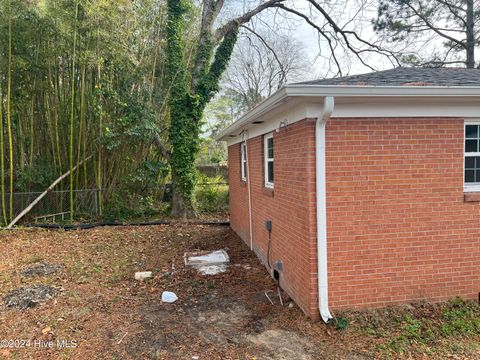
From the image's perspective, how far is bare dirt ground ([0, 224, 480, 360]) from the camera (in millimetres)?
3225

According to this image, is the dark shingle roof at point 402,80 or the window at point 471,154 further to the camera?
the window at point 471,154

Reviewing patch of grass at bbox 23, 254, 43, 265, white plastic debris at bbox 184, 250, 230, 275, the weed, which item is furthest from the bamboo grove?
the weed

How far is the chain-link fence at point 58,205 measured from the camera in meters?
9.63

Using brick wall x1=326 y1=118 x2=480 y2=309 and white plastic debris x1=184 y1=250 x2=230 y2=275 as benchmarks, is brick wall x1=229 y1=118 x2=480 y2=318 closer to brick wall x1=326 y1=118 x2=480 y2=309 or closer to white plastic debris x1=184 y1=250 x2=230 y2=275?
brick wall x1=326 y1=118 x2=480 y2=309

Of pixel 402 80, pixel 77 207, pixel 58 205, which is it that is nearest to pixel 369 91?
pixel 402 80

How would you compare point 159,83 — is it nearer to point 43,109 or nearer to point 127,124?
point 127,124

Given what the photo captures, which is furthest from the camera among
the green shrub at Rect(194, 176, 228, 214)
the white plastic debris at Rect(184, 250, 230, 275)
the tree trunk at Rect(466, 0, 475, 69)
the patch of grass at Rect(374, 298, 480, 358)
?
the green shrub at Rect(194, 176, 228, 214)

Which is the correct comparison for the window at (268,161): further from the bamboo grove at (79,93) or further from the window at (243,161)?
the bamboo grove at (79,93)

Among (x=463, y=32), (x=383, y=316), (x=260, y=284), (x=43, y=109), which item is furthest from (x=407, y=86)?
(x=463, y=32)

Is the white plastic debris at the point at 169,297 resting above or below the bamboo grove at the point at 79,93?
below

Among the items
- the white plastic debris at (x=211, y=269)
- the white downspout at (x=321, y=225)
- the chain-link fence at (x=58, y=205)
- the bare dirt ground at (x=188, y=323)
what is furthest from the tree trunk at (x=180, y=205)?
the white downspout at (x=321, y=225)

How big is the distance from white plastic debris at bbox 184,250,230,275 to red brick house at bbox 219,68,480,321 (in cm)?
214

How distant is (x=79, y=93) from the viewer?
31.7ft

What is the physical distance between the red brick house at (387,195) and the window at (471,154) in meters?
0.01
